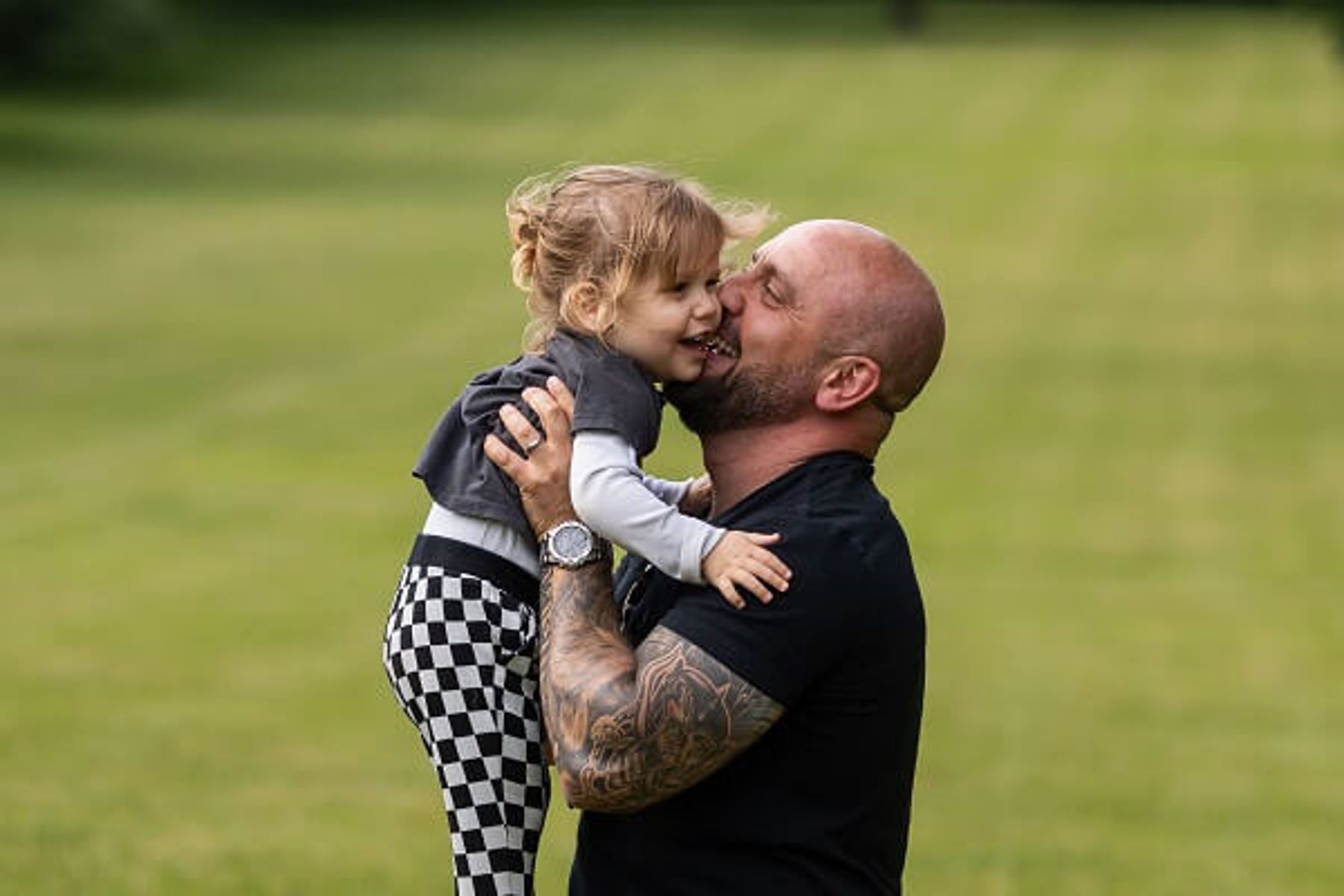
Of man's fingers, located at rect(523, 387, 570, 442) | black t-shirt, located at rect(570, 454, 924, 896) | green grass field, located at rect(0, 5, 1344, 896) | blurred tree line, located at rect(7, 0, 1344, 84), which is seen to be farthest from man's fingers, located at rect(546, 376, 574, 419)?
blurred tree line, located at rect(7, 0, 1344, 84)

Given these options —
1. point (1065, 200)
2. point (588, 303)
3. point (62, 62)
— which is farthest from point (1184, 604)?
point (62, 62)

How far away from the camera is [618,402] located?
348 cm

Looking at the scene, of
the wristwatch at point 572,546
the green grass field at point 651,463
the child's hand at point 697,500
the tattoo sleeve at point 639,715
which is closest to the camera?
the tattoo sleeve at point 639,715

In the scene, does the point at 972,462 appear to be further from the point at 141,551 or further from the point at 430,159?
the point at 430,159

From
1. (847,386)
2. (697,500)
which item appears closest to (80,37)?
(697,500)

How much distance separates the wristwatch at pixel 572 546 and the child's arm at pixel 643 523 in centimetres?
3

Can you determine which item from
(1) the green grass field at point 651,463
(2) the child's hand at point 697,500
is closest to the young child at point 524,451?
(2) the child's hand at point 697,500

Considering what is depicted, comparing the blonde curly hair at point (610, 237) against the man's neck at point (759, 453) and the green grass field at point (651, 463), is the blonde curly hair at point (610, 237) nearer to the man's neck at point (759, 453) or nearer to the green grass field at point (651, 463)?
the man's neck at point (759, 453)

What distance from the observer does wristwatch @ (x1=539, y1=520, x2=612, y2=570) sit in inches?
135

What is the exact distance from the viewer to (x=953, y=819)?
1105 centimetres

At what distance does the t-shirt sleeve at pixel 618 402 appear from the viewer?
3459 millimetres

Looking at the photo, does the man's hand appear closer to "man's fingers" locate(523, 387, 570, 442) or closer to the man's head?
"man's fingers" locate(523, 387, 570, 442)

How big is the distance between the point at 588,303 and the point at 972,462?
58.0 feet

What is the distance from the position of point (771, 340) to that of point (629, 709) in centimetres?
→ 55
